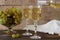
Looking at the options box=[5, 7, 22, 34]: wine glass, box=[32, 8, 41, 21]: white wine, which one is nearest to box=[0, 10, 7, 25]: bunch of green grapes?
box=[5, 7, 22, 34]: wine glass

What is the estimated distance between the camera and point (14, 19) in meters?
1.50

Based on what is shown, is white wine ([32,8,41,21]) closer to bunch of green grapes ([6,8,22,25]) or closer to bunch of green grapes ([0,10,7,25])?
bunch of green grapes ([6,8,22,25])

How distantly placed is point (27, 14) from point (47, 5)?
128 cm

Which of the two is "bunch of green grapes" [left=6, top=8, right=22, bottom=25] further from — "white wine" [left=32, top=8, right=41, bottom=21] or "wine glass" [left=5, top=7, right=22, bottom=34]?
"white wine" [left=32, top=8, right=41, bottom=21]

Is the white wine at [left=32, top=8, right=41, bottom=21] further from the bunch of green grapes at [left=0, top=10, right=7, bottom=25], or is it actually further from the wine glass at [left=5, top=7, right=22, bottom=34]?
the bunch of green grapes at [left=0, top=10, right=7, bottom=25]

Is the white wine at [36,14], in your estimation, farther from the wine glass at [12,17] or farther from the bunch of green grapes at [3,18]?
the bunch of green grapes at [3,18]

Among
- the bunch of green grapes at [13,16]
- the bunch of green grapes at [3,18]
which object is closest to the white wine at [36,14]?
the bunch of green grapes at [13,16]

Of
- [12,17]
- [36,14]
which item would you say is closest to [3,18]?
[12,17]

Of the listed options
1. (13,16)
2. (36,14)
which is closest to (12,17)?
(13,16)

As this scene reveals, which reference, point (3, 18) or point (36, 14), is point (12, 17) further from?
point (36, 14)

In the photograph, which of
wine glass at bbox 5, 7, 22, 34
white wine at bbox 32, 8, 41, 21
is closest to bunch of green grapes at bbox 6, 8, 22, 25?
wine glass at bbox 5, 7, 22, 34

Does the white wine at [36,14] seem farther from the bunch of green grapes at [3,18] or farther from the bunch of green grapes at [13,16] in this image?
the bunch of green grapes at [3,18]

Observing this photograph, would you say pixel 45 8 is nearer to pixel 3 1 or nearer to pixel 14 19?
pixel 3 1

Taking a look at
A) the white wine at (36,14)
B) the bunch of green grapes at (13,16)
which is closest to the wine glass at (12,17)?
the bunch of green grapes at (13,16)
